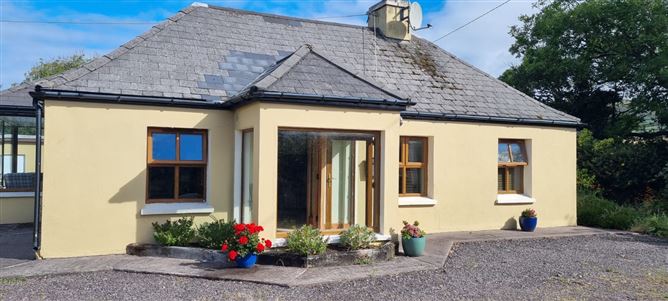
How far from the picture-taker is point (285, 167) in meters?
9.33

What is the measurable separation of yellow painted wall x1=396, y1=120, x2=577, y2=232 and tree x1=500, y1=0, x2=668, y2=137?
20.8ft

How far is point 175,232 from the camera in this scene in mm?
9094

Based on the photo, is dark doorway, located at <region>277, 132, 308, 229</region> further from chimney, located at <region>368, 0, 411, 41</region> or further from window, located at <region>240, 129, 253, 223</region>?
chimney, located at <region>368, 0, 411, 41</region>

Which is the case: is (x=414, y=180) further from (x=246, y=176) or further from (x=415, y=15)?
(x=415, y=15)

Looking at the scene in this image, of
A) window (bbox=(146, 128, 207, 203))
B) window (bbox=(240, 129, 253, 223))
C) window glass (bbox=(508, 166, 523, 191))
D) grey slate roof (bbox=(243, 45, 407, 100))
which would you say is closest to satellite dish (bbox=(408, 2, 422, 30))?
window glass (bbox=(508, 166, 523, 191))

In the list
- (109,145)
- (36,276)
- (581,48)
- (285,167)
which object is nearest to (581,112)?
(581,48)

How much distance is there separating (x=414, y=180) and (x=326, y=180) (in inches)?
131

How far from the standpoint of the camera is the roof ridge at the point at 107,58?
9.11 meters

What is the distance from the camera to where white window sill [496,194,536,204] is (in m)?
12.8

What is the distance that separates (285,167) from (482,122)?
5.92m

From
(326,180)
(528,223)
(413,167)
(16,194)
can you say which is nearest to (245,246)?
(326,180)

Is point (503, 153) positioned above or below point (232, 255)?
above

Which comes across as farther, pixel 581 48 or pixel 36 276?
pixel 581 48

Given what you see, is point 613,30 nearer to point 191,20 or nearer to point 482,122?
point 482,122
